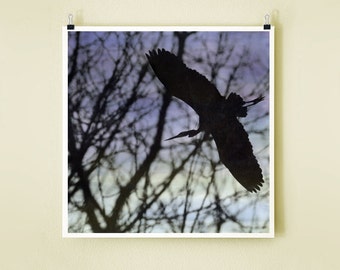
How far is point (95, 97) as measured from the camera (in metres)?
1.81

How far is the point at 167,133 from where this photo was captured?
71.6 inches

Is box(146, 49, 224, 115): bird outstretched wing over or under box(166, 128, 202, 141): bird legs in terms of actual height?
over

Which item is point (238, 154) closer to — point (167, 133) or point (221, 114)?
point (221, 114)

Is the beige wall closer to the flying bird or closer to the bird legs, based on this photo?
the flying bird

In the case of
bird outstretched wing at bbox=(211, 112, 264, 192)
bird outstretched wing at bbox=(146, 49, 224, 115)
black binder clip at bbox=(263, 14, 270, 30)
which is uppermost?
black binder clip at bbox=(263, 14, 270, 30)

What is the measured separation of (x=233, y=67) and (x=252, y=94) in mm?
111

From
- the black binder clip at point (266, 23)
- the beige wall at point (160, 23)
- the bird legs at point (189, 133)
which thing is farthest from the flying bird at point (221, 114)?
the black binder clip at point (266, 23)

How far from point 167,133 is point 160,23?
0.38 meters

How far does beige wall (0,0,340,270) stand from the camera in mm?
1839

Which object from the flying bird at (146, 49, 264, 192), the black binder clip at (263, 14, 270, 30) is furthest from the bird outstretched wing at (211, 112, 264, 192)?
the black binder clip at (263, 14, 270, 30)

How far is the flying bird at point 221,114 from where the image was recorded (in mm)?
1817

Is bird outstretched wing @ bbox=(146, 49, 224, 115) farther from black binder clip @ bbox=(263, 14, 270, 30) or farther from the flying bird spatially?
black binder clip @ bbox=(263, 14, 270, 30)
